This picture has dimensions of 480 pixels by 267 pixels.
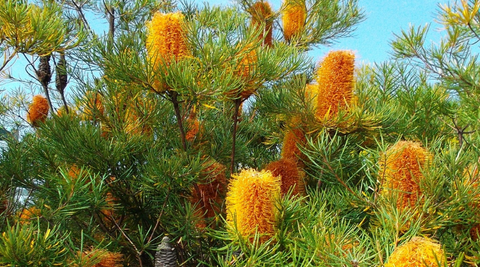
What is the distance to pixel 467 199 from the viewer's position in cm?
60

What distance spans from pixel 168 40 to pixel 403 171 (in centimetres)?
40

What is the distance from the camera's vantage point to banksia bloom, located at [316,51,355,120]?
2.69 feet

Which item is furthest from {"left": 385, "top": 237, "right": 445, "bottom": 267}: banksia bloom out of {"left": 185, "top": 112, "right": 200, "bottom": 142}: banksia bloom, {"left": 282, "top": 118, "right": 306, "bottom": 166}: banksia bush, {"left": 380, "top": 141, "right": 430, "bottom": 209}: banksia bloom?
{"left": 185, "top": 112, "right": 200, "bottom": 142}: banksia bloom

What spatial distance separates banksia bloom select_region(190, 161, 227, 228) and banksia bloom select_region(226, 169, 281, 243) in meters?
0.21

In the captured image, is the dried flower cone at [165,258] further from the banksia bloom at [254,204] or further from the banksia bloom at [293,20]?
the banksia bloom at [293,20]

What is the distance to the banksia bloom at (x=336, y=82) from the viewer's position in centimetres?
82

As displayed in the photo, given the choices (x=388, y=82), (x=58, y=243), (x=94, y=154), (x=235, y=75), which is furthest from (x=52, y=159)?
(x=388, y=82)

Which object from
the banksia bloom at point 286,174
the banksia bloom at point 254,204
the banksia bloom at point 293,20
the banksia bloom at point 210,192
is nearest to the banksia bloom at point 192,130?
the banksia bloom at point 210,192

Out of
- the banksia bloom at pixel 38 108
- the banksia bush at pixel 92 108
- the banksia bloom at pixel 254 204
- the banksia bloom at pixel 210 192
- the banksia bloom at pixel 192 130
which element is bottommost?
the banksia bloom at pixel 254 204

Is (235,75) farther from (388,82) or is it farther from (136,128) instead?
(388,82)

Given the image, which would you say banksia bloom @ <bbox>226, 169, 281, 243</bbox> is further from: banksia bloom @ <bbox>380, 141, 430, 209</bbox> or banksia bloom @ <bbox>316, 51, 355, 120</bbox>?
banksia bloom @ <bbox>316, 51, 355, 120</bbox>

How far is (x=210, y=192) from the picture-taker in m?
0.87

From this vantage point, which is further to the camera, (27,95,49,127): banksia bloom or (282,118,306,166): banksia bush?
(27,95,49,127): banksia bloom

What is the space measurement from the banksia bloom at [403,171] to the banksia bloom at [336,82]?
0.21 m
